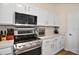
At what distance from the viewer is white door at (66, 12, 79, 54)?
5.81 ft

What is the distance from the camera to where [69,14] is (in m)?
1.78

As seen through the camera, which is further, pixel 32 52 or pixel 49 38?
pixel 49 38

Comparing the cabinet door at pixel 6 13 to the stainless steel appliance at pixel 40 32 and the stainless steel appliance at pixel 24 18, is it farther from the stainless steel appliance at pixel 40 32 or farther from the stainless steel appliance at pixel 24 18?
the stainless steel appliance at pixel 40 32

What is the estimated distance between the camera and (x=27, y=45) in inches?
72.3

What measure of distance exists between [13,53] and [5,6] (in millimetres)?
852

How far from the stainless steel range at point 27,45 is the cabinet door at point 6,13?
→ 1.15 ft

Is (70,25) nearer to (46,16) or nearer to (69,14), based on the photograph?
(69,14)

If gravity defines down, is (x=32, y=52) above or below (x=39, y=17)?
below

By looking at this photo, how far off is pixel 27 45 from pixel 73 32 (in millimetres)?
870

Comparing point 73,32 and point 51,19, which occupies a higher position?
point 51,19

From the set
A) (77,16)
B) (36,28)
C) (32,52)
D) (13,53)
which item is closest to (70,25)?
(77,16)

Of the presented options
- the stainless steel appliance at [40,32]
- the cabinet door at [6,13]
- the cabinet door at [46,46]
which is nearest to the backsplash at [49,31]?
the stainless steel appliance at [40,32]

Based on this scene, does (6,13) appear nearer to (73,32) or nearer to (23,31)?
(23,31)

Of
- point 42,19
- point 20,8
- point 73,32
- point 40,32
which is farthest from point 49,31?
point 20,8
